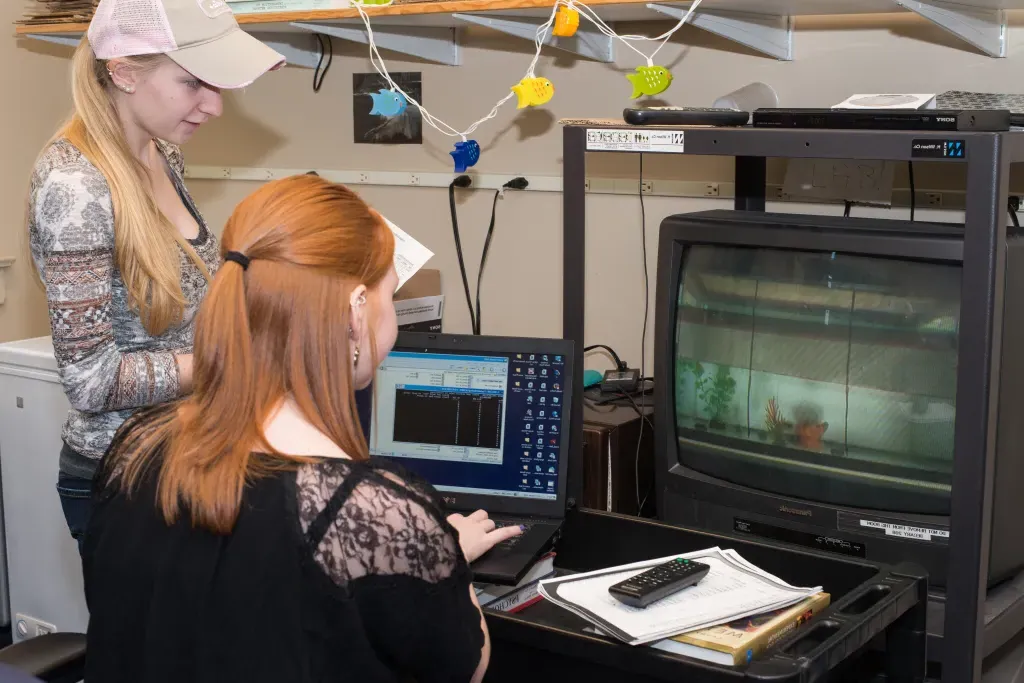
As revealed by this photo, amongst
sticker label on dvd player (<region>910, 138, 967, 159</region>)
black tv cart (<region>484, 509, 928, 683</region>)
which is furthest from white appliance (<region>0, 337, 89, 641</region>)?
sticker label on dvd player (<region>910, 138, 967, 159</region>)

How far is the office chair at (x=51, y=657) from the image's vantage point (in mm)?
1283

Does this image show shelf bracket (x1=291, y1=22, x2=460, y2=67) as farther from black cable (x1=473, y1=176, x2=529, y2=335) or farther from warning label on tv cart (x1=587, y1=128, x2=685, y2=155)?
warning label on tv cart (x1=587, y1=128, x2=685, y2=155)

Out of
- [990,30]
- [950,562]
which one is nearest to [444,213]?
[990,30]

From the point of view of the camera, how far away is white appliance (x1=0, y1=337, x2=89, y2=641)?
227cm

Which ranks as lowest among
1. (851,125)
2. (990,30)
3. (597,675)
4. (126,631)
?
(597,675)

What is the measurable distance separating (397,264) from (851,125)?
66 cm

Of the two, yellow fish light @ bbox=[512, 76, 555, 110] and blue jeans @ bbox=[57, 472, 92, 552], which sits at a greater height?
yellow fish light @ bbox=[512, 76, 555, 110]

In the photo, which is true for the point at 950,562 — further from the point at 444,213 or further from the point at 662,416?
the point at 444,213

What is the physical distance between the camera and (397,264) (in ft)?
5.10

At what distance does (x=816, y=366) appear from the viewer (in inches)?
62.2

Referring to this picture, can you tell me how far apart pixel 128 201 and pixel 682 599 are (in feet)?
3.00

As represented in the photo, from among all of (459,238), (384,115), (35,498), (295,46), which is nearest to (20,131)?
(295,46)

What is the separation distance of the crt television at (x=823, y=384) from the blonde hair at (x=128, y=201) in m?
0.77

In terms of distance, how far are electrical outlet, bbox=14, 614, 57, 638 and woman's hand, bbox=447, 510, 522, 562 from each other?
133 centimetres
